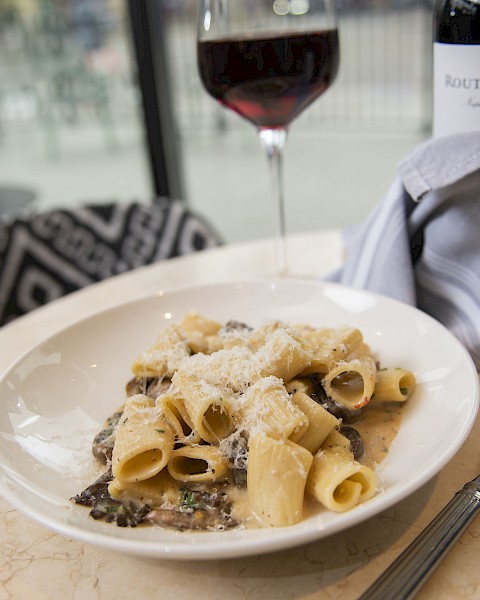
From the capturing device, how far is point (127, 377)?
2.91ft

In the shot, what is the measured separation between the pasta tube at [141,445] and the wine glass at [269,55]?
531mm

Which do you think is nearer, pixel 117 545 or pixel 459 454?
pixel 117 545

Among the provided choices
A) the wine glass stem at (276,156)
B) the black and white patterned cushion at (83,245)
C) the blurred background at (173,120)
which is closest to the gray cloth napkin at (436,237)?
the wine glass stem at (276,156)

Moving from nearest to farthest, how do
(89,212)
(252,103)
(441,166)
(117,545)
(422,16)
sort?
(117,545)
(441,166)
(252,103)
(89,212)
(422,16)

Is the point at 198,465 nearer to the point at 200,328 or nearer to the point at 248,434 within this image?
the point at 248,434

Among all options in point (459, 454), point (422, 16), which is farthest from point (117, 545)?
point (422, 16)

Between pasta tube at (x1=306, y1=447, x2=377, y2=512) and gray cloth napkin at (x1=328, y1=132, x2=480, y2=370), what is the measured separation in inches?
13.9

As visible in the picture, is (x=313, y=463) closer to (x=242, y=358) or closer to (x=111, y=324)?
(x=242, y=358)

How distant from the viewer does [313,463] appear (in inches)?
24.4

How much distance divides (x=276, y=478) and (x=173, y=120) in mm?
3194

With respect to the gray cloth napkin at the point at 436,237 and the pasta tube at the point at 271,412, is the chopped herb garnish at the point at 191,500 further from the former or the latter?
the gray cloth napkin at the point at 436,237

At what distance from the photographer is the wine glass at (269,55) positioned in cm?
98

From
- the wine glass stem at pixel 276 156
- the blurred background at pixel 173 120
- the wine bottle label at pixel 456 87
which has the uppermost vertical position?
the wine bottle label at pixel 456 87

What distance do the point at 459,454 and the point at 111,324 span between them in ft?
1.60
